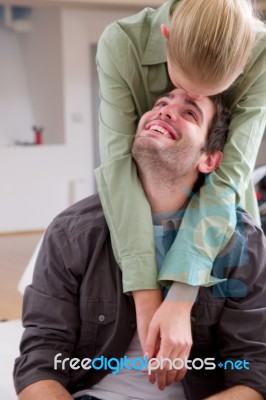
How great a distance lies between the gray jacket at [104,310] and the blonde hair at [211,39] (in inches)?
17.8

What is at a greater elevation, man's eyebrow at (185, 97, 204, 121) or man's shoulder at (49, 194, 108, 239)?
man's eyebrow at (185, 97, 204, 121)

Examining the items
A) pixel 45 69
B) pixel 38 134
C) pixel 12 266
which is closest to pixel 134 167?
pixel 12 266

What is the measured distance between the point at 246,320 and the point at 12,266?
16.8ft

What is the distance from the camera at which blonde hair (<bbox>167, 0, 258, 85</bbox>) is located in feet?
4.75

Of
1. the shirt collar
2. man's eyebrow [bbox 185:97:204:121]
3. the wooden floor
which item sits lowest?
the wooden floor

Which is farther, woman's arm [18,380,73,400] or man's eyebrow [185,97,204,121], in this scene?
man's eyebrow [185,97,204,121]

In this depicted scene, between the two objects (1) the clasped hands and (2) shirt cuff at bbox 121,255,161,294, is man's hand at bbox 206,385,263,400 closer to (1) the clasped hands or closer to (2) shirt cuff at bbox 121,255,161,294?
(1) the clasped hands

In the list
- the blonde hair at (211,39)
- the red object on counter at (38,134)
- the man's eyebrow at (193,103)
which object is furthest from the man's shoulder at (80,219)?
the red object on counter at (38,134)

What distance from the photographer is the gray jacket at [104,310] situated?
1.70 m

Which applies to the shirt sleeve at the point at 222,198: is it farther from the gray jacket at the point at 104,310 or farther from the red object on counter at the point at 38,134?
the red object on counter at the point at 38,134

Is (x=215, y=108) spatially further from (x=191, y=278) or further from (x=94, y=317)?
(x=94, y=317)

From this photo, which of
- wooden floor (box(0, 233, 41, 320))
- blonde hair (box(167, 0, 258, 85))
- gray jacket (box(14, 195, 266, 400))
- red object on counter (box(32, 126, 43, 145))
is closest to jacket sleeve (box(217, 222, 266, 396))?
gray jacket (box(14, 195, 266, 400))

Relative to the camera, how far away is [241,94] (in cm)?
186

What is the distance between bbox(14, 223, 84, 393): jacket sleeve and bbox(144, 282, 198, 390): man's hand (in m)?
0.24
